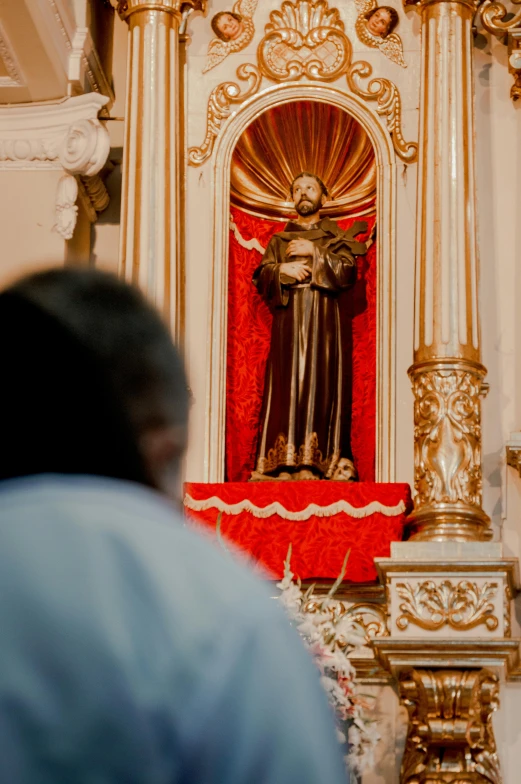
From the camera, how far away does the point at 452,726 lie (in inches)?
177

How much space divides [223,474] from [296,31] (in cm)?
192

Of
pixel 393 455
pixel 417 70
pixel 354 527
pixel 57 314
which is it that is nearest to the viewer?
pixel 57 314

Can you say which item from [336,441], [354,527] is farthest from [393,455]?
[354,527]

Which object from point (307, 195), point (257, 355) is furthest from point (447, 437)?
point (307, 195)

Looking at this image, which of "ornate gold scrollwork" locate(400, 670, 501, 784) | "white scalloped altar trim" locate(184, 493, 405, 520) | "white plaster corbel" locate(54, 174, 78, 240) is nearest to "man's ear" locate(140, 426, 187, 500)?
"ornate gold scrollwork" locate(400, 670, 501, 784)

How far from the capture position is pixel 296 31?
6.06 meters

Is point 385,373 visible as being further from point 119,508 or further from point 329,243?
point 119,508

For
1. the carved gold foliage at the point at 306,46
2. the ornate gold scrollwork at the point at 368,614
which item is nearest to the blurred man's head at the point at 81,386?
the ornate gold scrollwork at the point at 368,614

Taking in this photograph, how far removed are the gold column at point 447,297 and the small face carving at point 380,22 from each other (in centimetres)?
18

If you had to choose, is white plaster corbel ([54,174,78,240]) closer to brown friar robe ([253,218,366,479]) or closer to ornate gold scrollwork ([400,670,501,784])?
brown friar robe ([253,218,366,479])

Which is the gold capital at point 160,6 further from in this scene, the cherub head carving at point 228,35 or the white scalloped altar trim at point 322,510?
the white scalloped altar trim at point 322,510

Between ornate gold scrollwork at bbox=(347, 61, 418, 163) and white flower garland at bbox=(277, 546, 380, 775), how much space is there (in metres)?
2.33

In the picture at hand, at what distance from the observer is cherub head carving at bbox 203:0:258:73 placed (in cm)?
607

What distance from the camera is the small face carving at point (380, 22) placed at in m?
6.00
